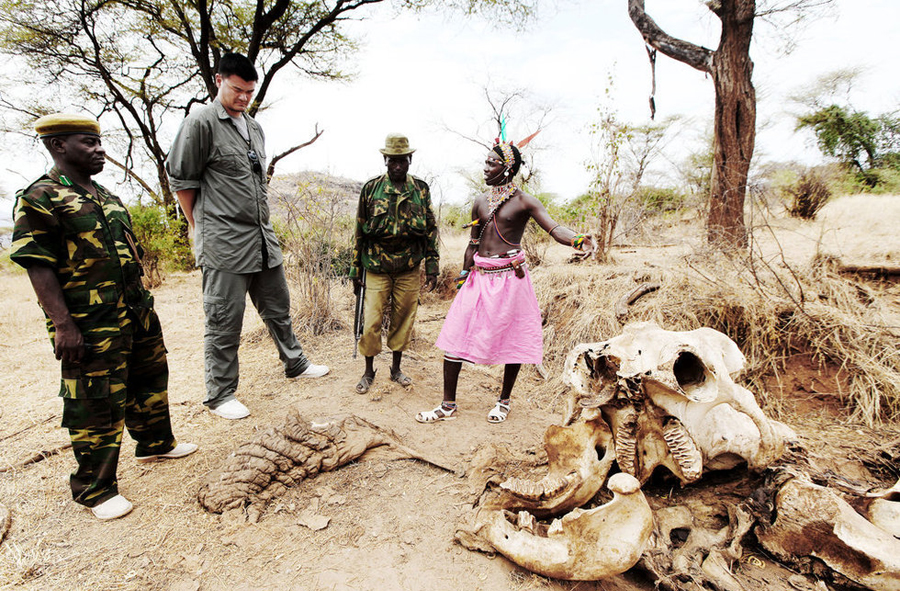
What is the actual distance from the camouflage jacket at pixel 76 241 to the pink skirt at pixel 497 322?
1.94 m

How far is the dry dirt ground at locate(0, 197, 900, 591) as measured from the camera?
1727 mm

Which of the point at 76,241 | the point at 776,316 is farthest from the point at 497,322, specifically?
the point at 76,241

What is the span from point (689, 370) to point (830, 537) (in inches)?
26.0

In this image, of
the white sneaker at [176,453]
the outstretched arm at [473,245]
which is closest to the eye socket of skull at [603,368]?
the outstretched arm at [473,245]

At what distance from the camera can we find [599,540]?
4.68 ft

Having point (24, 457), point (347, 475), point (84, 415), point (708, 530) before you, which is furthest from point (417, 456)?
point (24, 457)

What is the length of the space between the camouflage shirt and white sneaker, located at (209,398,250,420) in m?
1.39

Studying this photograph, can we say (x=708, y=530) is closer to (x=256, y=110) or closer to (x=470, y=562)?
(x=470, y=562)

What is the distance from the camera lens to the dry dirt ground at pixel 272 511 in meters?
1.73

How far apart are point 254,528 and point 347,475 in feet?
1.73

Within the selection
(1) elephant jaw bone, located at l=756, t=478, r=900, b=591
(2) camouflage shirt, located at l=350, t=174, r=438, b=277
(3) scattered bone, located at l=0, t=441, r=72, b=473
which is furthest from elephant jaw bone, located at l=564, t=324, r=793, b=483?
(3) scattered bone, located at l=0, t=441, r=72, b=473

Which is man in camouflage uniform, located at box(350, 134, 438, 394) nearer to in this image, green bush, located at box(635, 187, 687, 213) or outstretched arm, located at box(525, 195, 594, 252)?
outstretched arm, located at box(525, 195, 594, 252)

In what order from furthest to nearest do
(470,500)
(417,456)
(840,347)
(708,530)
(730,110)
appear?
(730,110) → (840,347) → (417,456) → (470,500) → (708,530)

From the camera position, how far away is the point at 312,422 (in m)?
2.57
